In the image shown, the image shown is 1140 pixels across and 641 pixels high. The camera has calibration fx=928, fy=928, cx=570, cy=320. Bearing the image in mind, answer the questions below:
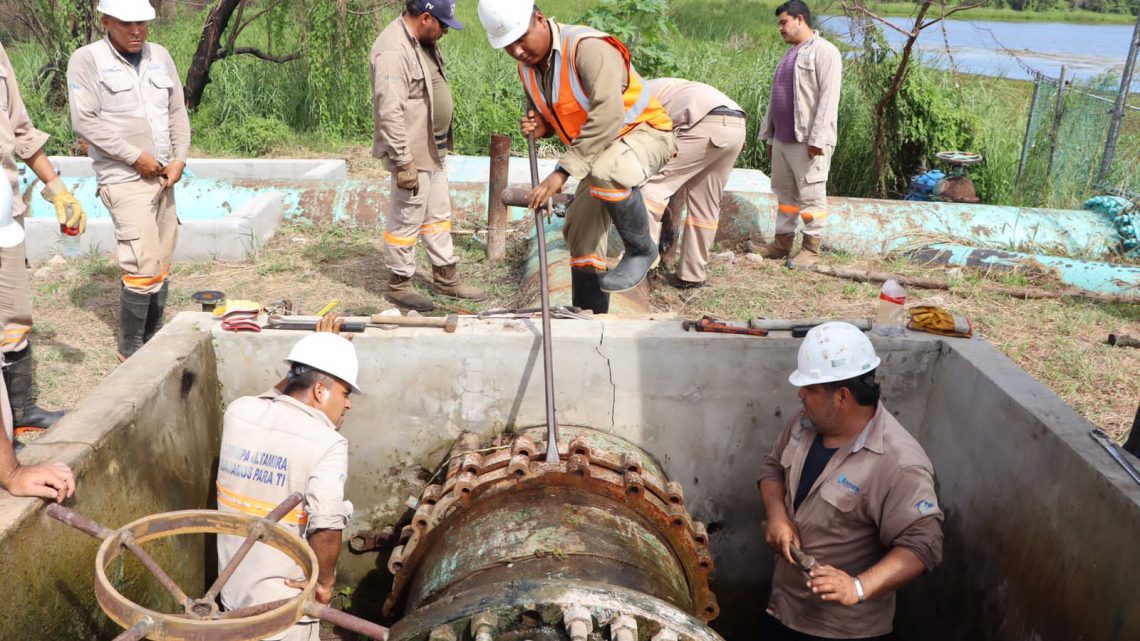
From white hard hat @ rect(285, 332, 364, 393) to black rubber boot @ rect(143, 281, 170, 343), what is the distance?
7.81ft

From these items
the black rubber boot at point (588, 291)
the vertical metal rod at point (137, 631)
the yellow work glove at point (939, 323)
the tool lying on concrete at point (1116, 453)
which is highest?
the yellow work glove at point (939, 323)

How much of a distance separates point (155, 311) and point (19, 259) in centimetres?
106

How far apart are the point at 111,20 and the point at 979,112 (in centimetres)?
884

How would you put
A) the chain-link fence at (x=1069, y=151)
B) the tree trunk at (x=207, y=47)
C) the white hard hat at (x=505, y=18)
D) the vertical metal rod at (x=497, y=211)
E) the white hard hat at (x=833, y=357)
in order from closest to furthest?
the white hard hat at (x=833, y=357) < the white hard hat at (x=505, y=18) < the vertical metal rod at (x=497, y=211) < the chain-link fence at (x=1069, y=151) < the tree trunk at (x=207, y=47)

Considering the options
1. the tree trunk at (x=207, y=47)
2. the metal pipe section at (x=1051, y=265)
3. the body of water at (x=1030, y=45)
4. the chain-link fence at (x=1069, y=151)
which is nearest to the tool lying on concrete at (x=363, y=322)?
the metal pipe section at (x=1051, y=265)

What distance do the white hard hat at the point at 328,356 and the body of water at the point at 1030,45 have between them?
48.3 ft

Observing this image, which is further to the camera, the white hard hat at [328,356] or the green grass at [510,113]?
the green grass at [510,113]

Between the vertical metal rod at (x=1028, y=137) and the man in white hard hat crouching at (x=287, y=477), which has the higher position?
the vertical metal rod at (x=1028, y=137)

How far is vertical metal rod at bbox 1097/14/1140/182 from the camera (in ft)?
26.0

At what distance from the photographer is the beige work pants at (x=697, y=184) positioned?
6.11 m

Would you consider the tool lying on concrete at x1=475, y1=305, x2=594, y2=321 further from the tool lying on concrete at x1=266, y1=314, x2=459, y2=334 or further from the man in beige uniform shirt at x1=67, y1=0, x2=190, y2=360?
the man in beige uniform shirt at x1=67, y1=0, x2=190, y2=360

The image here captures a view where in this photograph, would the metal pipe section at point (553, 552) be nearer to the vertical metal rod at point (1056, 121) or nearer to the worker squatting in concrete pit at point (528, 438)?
the worker squatting in concrete pit at point (528, 438)

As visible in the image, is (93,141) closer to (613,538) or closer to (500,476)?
(500,476)

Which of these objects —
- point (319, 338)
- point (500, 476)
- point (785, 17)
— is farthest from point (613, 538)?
point (785, 17)
